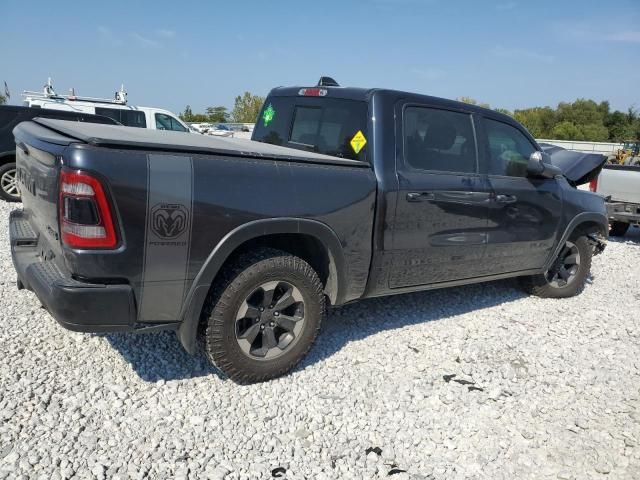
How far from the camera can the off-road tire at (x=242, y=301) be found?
2.97 meters

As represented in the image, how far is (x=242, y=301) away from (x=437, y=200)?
5.44 ft

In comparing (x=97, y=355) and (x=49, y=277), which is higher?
(x=49, y=277)

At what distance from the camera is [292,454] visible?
2664 mm

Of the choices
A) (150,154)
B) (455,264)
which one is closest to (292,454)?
(150,154)

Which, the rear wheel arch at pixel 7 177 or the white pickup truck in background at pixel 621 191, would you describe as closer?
the white pickup truck in background at pixel 621 191

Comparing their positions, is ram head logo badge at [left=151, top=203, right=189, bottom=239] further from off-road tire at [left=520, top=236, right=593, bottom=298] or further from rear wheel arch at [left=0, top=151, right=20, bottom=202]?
rear wheel arch at [left=0, top=151, right=20, bottom=202]

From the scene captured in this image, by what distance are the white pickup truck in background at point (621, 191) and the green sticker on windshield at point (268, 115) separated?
6077 millimetres

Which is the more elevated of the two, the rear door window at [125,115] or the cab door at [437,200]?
the rear door window at [125,115]

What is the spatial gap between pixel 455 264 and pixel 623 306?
7.95 ft

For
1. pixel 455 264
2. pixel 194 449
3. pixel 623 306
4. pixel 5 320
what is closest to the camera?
pixel 194 449

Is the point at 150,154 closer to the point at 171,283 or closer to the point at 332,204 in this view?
the point at 171,283

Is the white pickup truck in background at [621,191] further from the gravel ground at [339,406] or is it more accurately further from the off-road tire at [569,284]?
the gravel ground at [339,406]

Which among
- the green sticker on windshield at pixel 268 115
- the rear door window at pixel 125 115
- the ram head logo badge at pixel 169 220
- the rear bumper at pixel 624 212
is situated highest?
the rear door window at pixel 125 115

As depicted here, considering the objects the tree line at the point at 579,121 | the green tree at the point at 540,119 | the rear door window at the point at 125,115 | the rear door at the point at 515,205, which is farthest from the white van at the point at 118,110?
the green tree at the point at 540,119
